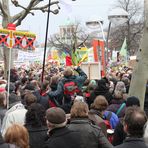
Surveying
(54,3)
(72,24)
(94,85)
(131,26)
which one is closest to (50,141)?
(94,85)

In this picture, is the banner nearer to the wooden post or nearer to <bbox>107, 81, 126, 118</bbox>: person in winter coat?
the wooden post

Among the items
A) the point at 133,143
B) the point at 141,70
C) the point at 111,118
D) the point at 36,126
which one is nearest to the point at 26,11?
the point at 141,70

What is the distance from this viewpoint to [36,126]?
17.4 feet

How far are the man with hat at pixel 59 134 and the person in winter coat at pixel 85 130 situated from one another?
0.10m

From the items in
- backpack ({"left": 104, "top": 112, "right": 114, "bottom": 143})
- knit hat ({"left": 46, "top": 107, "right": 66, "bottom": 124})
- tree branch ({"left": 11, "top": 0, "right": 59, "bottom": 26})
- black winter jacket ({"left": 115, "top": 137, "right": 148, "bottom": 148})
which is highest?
tree branch ({"left": 11, "top": 0, "right": 59, "bottom": 26})

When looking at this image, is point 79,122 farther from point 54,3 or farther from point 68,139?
point 54,3

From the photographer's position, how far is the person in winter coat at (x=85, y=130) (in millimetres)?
4922

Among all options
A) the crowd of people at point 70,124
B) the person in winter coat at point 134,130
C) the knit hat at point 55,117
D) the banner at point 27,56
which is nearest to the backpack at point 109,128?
the crowd of people at point 70,124

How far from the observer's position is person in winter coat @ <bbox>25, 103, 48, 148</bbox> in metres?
5.21

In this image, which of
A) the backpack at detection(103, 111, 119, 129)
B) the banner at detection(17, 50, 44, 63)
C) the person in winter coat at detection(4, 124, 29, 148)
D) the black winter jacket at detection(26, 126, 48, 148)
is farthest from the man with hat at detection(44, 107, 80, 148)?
the banner at detection(17, 50, 44, 63)

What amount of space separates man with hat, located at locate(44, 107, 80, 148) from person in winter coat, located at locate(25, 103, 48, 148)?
36cm

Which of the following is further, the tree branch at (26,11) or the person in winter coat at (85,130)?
the tree branch at (26,11)

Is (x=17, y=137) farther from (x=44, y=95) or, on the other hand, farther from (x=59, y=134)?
(x=44, y=95)

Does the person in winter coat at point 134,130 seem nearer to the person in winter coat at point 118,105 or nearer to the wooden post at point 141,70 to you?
the person in winter coat at point 118,105
